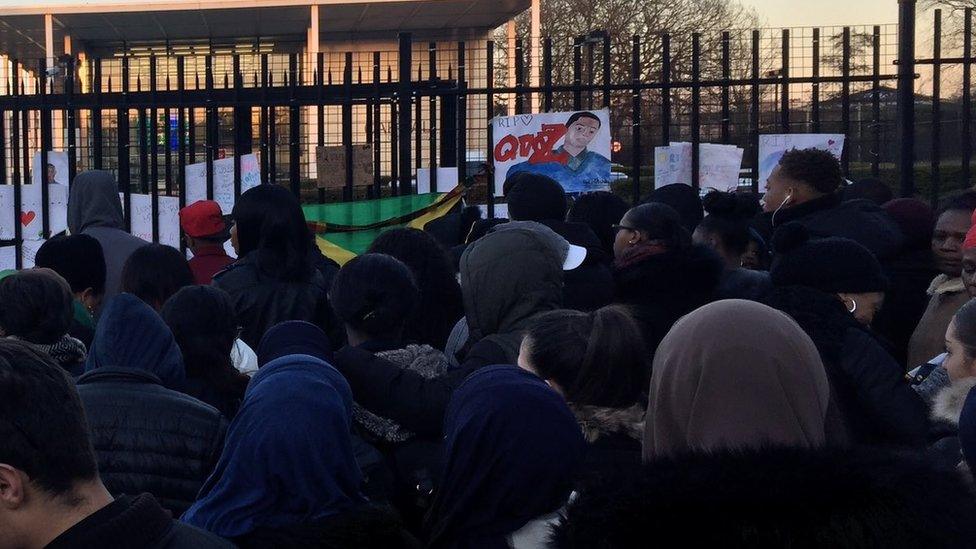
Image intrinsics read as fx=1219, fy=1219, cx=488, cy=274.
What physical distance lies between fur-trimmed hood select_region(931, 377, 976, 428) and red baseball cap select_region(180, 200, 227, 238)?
366 cm

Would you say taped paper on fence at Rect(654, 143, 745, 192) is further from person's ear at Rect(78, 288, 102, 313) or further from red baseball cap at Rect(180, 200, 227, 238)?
person's ear at Rect(78, 288, 102, 313)

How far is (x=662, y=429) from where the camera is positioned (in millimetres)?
2707

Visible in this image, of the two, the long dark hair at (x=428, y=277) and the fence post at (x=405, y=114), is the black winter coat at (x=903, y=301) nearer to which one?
the long dark hair at (x=428, y=277)

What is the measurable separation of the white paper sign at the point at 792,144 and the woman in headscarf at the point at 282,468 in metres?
5.27

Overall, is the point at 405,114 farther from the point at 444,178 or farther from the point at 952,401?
the point at 952,401

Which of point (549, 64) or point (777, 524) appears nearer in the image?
point (777, 524)

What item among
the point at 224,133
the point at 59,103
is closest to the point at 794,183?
the point at 59,103

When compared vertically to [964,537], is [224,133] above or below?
above

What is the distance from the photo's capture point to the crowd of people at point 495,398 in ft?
6.35

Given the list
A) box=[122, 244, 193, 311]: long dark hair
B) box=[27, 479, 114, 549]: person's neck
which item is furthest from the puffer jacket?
box=[27, 479, 114, 549]: person's neck

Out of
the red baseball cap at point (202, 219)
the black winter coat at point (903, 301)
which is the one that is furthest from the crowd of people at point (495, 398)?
the red baseball cap at point (202, 219)

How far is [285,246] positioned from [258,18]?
69.9 ft

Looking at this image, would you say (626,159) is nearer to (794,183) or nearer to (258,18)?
(794,183)

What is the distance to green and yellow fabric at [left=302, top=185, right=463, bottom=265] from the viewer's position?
7617 mm
